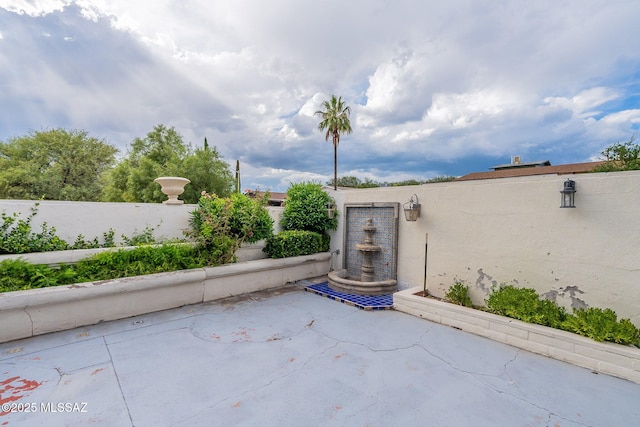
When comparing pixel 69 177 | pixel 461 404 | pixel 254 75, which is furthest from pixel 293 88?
pixel 69 177

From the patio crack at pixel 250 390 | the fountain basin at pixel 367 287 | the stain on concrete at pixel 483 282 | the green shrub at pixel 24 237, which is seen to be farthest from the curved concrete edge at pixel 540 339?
the green shrub at pixel 24 237

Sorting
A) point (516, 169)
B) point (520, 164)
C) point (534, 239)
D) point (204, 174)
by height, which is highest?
point (520, 164)

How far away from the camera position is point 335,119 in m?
20.3

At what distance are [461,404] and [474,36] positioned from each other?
21.3 feet

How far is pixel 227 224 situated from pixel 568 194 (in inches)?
222

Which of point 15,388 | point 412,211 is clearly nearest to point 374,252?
point 412,211

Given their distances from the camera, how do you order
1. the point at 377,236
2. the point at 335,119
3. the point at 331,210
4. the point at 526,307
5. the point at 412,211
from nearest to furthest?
the point at 526,307 → the point at 412,211 → the point at 377,236 → the point at 331,210 → the point at 335,119

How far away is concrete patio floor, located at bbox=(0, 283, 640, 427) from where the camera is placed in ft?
6.84

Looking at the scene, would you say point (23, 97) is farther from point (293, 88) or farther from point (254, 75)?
point (293, 88)

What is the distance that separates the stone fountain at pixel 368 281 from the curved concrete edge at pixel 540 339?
978 millimetres

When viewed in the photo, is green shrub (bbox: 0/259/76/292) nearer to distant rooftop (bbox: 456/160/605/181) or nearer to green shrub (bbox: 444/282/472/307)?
green shrub (bbox: 444/282/472/307)

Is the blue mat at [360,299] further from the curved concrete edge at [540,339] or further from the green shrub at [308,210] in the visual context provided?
the green shrub at [308,210]

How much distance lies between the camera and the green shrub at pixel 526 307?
3.30 m

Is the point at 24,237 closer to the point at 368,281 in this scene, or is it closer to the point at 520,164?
the point at 368,281
